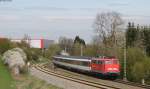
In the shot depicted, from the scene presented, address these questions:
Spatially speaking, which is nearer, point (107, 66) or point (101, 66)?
point (107, 66)

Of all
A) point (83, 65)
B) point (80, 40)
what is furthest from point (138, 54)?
point (80, 40)

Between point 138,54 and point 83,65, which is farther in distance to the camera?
point 138,54

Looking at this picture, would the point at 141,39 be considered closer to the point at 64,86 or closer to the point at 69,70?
the point at 69,70

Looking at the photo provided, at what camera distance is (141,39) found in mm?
100438

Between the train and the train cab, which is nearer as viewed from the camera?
the train cab

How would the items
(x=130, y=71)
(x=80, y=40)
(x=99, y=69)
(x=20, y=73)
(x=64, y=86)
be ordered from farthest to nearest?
1. (x=80, y=40)
2. (x=130, y=71)
3. (x=20, y=73)
4. (x=99, y=69)
5. (x=64, y=86)

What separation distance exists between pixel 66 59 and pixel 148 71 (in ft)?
68.1

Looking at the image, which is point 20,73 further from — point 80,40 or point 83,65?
point 80,40

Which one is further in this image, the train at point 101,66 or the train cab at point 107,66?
the train at point 101,66

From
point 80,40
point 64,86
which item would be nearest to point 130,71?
point 64,86

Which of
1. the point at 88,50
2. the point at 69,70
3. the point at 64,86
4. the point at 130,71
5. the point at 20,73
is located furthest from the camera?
the point at 88,50

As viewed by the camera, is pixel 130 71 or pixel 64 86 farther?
pixel 130 71

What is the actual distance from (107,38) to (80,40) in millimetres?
60829

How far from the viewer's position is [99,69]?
50719 millimetres
